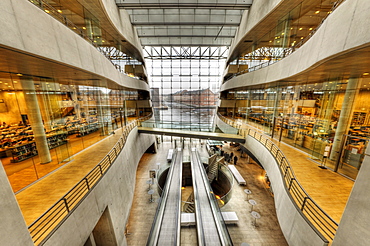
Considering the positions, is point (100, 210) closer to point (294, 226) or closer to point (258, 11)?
point (294, 226)

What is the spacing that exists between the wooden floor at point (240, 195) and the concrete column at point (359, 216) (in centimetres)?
151

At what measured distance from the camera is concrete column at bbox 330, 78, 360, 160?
21.9ft

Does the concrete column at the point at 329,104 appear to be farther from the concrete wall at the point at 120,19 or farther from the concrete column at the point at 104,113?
the concrete column at the point at 104,113

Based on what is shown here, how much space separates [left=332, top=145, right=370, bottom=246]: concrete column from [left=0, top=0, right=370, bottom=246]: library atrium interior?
0.02 meters

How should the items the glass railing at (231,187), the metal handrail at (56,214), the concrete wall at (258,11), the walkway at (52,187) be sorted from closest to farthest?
the metal handrail at (56,214)
the walkway at (52,187)
the concrete wall at (258,11)
the glass railing at (231,187)

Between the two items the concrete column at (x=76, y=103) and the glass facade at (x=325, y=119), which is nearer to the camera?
the glass facade at (x=325, y=119)

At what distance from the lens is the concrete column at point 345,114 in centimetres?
668

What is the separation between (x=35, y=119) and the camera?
6.84m

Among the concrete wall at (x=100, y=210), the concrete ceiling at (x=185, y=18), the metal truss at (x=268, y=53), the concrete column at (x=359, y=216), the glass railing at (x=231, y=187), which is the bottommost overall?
the glass railing at (x=231, y=187)

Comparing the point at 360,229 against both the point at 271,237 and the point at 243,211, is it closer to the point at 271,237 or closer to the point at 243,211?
the point at 271,237

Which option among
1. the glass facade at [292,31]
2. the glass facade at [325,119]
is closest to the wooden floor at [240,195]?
the glass facade at [325,119]

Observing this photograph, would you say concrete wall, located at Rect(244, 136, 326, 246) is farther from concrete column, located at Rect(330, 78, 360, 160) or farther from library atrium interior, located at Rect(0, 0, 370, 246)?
concrete column, located at Rect(330, 78, 360, 160)

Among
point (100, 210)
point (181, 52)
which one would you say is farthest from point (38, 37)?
point (181, 52)

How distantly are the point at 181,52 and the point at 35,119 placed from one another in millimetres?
21786
